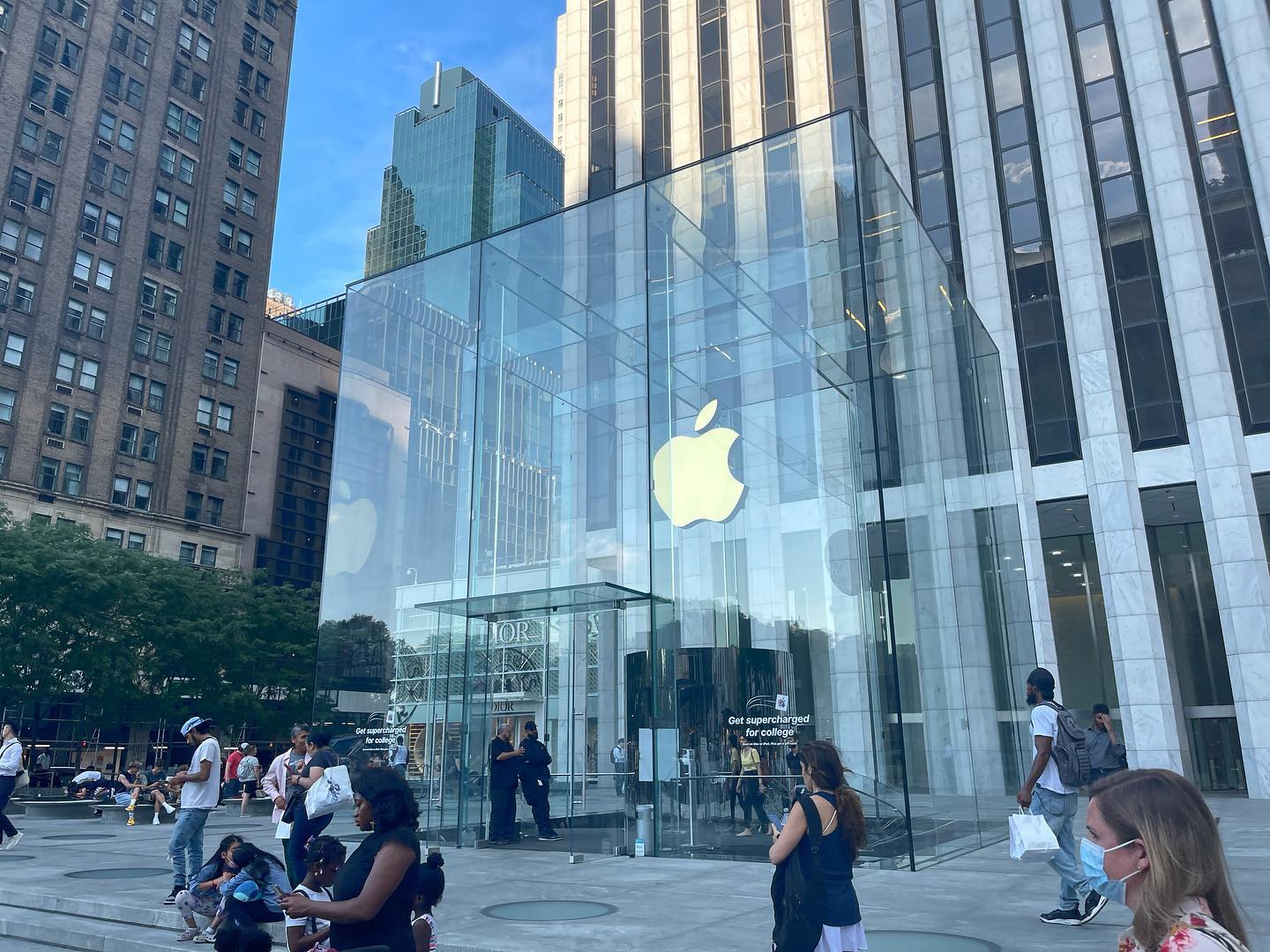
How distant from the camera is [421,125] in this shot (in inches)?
6442

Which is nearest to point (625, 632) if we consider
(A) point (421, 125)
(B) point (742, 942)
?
(B) point (742, 942)

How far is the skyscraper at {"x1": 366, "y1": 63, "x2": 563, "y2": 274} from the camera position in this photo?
500ft

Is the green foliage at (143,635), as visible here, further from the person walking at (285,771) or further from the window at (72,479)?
the person walking at (285,771)

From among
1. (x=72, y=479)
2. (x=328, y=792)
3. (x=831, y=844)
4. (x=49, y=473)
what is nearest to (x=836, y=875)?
(x=831, y=844)

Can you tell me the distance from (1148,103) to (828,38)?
530 inches

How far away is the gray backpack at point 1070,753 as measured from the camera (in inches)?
346

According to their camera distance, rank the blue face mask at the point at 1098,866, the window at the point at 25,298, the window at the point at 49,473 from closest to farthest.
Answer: the blue face mask at the point at 1098,866
the window at the point at 49,473
the window at the point at 25,298

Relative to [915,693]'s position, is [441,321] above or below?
above

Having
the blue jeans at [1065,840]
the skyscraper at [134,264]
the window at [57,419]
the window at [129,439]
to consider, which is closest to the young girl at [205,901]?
the blue jeans at [1065,840]

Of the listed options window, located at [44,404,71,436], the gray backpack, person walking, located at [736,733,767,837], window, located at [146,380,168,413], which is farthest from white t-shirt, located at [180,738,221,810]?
window, located at [146,380,168,413]

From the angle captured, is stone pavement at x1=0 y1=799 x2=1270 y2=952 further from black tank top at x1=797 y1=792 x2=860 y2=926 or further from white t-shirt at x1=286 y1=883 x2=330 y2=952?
black tank top at x1=797 y1=792 x2=860 y2=926

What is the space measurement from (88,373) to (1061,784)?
60.6 metres

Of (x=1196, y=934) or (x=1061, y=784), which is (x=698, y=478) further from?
(x=1196, y=934)

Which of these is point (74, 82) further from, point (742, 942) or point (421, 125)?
point (421, 125)
